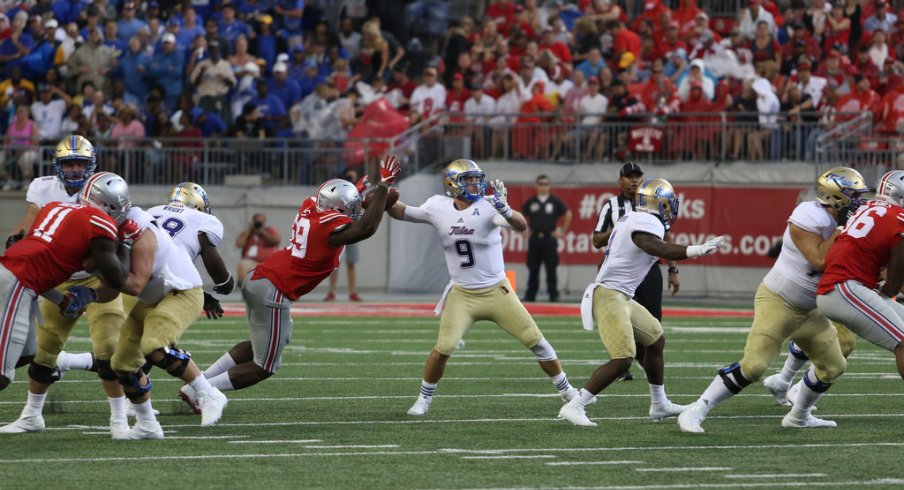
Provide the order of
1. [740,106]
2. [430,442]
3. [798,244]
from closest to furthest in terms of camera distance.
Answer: [430,442]
[798,244]
[740,106]

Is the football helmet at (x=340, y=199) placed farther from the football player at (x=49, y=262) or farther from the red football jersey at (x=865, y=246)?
the red football jersey at (x=865, y=246)

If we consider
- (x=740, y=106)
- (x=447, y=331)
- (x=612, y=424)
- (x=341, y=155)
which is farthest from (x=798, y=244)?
(x=341, y=155)

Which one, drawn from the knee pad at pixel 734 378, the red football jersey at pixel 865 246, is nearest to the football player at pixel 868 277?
the red football jersey at pixel 865 246

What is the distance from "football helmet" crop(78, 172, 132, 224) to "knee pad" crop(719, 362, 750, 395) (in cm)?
341

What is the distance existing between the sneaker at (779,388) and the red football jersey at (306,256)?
295 cm

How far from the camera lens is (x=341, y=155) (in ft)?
68.9

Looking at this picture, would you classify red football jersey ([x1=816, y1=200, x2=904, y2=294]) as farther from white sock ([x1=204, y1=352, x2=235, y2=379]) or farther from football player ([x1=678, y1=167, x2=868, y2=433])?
white sock ([x1=204, y1=352, x2=235, y2=379])

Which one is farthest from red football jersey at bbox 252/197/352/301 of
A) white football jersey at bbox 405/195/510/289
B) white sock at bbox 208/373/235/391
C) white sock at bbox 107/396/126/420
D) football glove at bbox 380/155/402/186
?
white sock at bbox 107/396/126/420

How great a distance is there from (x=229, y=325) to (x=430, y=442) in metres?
8.51

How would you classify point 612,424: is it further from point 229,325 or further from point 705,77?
point 705,77

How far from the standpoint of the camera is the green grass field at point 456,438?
7.15 metres

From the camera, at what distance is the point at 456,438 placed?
8.52m

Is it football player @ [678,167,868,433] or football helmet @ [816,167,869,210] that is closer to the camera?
football player @ [678,167,868,433]

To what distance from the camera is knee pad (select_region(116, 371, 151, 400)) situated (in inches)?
327
